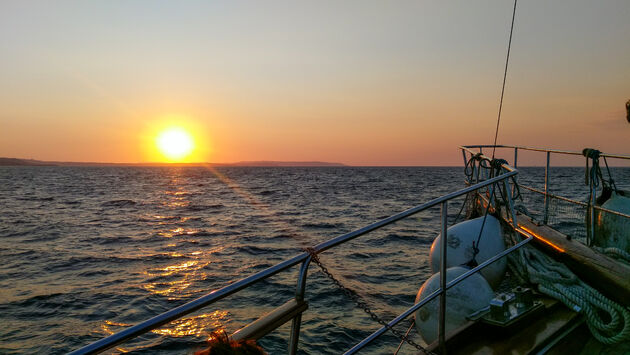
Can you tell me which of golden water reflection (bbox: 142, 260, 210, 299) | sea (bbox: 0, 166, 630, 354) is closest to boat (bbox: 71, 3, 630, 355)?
sea (bbox: 0, 166, 630, 354)

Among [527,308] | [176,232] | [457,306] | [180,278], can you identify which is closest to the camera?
[527,308]

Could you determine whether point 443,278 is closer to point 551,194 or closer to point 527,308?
point 527,308

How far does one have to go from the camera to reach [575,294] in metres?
3.26

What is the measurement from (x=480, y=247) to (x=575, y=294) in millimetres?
1332

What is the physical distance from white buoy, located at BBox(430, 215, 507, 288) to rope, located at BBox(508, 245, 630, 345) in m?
0.23

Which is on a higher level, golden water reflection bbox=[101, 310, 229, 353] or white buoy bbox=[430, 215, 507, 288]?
white buoy bbox=[430, 215, 507, 288]

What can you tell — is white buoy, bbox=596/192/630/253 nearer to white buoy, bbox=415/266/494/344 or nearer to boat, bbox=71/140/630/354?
boat, bbox=71/140/630/354

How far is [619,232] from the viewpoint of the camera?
438 centimetres

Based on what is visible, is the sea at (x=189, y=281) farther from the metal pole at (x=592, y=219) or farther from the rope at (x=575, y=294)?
the rope at (x=575, y=294)

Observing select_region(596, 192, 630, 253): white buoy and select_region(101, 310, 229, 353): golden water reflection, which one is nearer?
select_region(596, 192, 630, 253): white buoy

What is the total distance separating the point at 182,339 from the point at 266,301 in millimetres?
1760

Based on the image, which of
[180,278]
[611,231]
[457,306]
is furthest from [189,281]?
[611,231]

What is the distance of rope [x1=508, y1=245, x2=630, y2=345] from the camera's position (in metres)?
2.81

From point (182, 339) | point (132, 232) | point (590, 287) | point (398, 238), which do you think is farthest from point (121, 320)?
point (132, 232)
